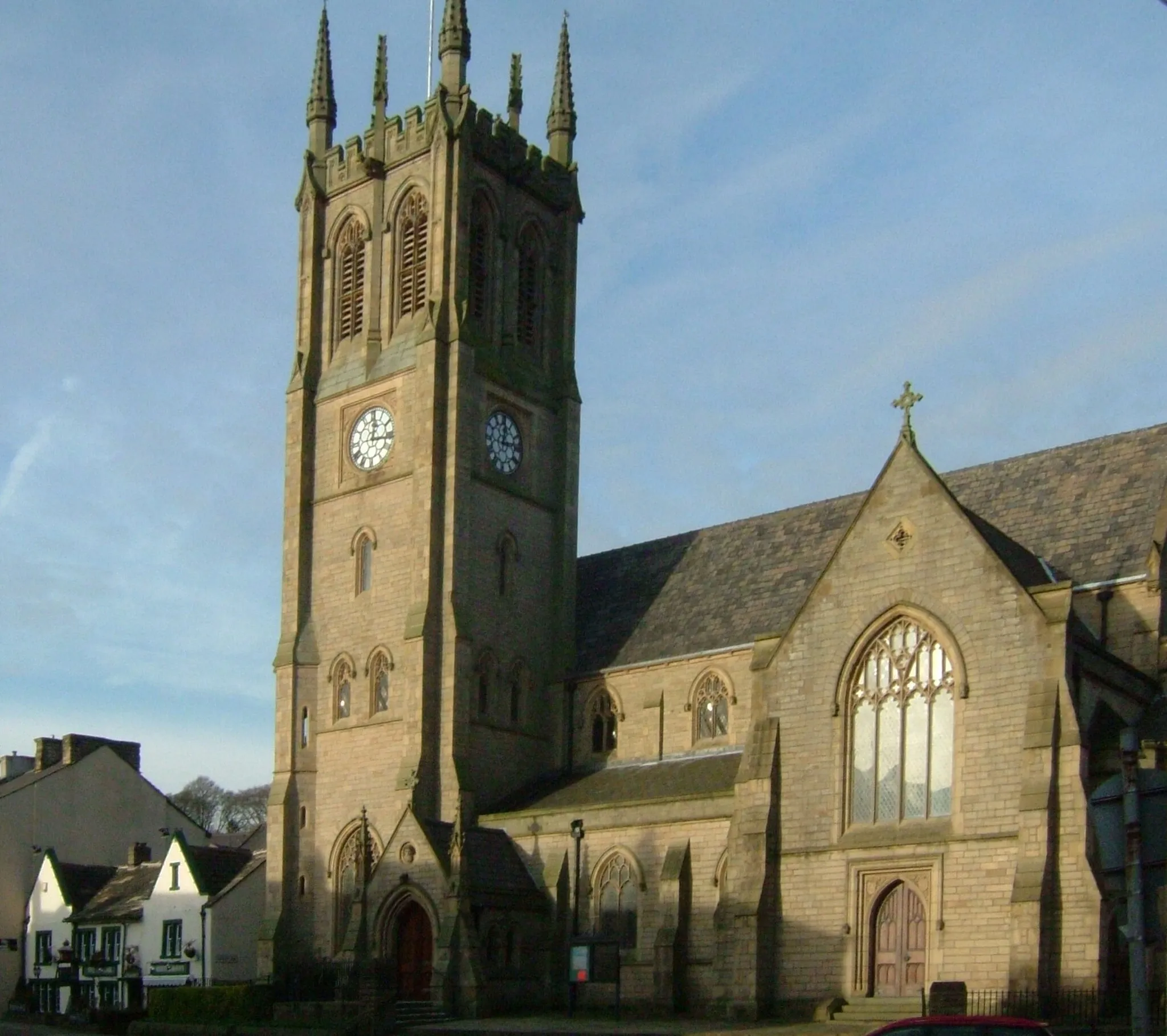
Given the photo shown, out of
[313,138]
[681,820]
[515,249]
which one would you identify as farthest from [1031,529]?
[313,138]

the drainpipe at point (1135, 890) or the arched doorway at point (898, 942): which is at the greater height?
the drainpipe at point (1135, 890)

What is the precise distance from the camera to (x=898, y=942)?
1390 inches

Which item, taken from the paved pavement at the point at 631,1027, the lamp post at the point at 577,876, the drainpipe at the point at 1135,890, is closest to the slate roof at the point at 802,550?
the lamp post at the point at 577,876

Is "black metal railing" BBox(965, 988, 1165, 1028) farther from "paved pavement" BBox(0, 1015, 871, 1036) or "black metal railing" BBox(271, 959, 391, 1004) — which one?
"black metal railing" BBox(271, 959, 391, 1004)

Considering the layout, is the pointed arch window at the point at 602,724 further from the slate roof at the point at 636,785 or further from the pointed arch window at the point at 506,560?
the pointed arch window at the point at 506,560

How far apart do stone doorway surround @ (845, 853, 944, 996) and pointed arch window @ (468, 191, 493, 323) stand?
964 inches

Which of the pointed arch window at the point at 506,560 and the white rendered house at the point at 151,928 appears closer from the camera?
the pointed arch window at the point at 506,560

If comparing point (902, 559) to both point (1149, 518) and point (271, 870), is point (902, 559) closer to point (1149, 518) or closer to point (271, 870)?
point (1149, 518)

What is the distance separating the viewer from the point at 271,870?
170 ft

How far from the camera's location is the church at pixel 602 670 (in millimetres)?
34688

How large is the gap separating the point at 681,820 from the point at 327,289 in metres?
23.4

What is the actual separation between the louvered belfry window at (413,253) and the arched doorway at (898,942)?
2578cm

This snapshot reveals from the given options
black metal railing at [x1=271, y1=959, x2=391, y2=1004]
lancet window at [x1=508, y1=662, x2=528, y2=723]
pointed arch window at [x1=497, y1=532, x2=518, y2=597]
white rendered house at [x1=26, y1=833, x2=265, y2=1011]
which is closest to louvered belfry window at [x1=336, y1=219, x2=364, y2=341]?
pointed arch window at [x1=497, y1=532, x2=518, y2=597]

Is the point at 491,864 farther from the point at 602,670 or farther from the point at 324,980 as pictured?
the point at 602,670
